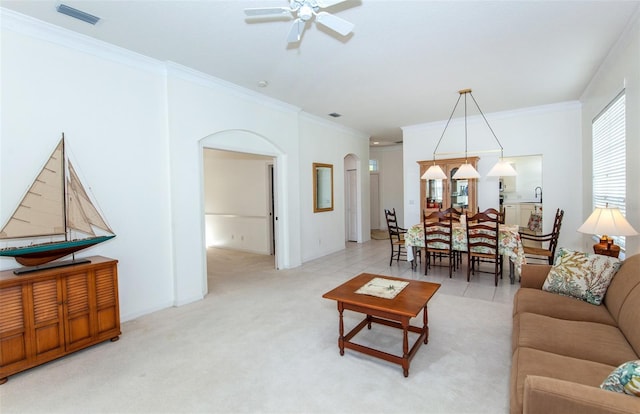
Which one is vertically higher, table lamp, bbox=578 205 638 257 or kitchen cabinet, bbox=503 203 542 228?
table lamp, bbox=578 205 638 257

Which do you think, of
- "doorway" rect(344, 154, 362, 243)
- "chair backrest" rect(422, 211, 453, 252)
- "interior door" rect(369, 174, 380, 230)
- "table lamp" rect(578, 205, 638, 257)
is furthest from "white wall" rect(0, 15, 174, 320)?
"interior door" rect(369, 174, 380, 230)

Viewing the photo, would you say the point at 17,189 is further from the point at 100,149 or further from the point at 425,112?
the point at 425,112

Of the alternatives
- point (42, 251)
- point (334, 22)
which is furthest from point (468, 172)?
point (42, 251)

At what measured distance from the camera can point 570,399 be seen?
1239mm

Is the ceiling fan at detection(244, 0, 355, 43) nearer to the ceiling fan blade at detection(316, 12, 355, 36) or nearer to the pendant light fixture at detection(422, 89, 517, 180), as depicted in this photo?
the ceiling fan blade at detection(316, 12, 355, 36)

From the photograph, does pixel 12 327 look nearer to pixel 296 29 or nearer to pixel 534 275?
pixel 296 29

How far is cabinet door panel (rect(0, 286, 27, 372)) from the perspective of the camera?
90.7 inches

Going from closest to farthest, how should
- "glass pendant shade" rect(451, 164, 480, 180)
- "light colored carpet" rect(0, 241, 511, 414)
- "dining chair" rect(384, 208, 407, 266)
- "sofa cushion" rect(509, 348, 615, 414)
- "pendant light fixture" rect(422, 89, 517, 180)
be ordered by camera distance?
"sofa cushion" rect(509, 348, 615, 414) < "light colored carpet" rect(0, 241, 511, 414) < "pendant light fixture" rect(422, 89, 517, 180) < "glass pendant shade" rect(451, 164, 480, 180) < "dining chair" rect(384, 208, 407, 266)

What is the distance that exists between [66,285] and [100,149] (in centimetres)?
140

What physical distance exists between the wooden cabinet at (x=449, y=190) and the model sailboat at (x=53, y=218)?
228 inches

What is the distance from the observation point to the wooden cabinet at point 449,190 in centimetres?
625

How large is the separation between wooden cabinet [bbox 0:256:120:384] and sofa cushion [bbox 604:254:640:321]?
4.10 m

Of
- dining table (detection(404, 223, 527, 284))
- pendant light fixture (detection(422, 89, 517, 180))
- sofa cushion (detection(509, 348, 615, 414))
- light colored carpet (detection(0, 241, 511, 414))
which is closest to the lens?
sofa cushion (detection(509, 348, 615, 414))

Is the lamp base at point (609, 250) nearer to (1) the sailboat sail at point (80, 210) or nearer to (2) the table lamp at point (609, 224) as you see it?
(2) the table lamp at point (609, 224)
